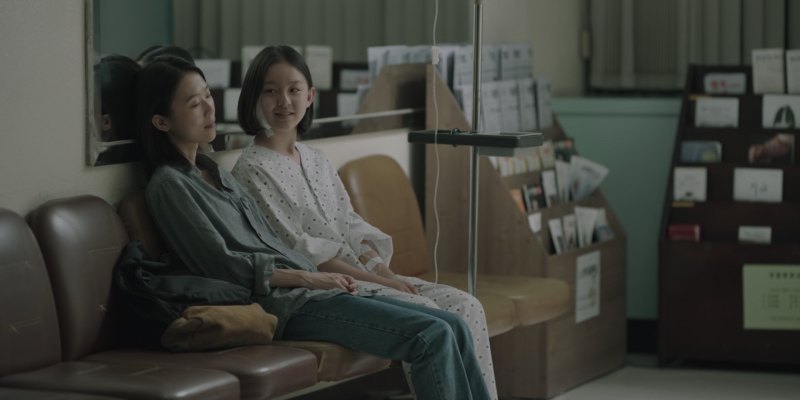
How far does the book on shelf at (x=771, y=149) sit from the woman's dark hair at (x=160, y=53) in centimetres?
242

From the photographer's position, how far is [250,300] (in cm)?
272

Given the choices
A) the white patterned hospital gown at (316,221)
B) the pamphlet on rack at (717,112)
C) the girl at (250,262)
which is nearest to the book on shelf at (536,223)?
the white patterned hospital gown at (316,221)

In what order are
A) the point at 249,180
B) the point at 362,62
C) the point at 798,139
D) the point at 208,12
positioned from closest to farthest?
1. the point at 249,180
2. the point at 208,12
3. the point at 362,62
4. the point at 798,139

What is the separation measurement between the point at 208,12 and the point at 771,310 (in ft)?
8.08

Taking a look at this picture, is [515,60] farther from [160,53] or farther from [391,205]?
[160,53]

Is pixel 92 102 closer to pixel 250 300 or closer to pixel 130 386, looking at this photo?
pixel 250 300

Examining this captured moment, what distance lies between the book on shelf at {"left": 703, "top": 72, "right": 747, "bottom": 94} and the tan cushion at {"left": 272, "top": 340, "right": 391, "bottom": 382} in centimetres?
244

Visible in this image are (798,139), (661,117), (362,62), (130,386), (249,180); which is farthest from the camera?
(661,117)

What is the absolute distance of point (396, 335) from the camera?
2.70 metres

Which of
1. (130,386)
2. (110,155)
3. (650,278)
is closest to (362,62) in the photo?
(110,155)

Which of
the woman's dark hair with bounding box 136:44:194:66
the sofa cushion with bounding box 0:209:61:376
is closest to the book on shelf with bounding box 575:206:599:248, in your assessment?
the woman's dark hair with bounding box 136:44:194:66

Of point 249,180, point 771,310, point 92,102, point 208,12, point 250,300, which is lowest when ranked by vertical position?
point 771,310

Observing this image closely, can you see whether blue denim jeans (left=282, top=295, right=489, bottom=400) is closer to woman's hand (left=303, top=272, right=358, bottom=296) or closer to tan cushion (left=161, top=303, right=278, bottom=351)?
woman's hand (left=303, top=272, right=358, bottom=296)

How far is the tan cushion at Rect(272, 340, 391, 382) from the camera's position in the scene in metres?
2.64
